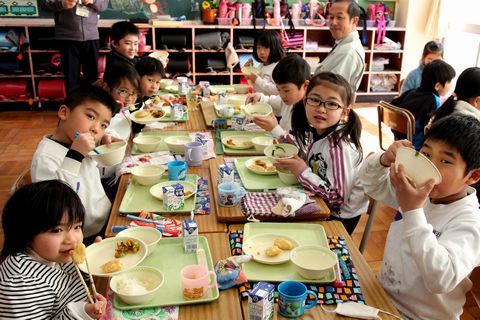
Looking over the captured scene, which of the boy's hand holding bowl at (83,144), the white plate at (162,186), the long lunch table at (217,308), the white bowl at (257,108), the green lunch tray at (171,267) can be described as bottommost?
the long lunch table at (217,308)

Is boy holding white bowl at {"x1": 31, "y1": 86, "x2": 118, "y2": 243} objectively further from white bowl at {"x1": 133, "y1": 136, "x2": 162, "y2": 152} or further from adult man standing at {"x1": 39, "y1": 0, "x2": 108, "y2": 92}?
adult man standing at {"x1": 39, "y1": 0, "x2": 108, "y2": 92}

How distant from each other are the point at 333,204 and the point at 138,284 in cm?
91

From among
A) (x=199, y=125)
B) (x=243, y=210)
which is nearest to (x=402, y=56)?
(x=199, y=125)

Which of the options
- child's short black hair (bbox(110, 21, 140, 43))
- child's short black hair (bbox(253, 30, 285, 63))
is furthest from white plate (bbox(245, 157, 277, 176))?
child's short black hair (bbox(110, 21, 140, 43))

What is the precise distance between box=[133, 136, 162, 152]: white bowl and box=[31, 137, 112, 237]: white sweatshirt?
385 mm

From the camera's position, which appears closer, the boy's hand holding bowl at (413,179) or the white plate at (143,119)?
the boy's hand holding bowl at (413,179)

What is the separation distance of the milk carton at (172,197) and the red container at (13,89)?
15.7 feet

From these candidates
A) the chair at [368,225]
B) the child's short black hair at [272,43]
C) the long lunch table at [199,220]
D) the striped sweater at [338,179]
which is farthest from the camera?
the child's short black hair at [272,43]

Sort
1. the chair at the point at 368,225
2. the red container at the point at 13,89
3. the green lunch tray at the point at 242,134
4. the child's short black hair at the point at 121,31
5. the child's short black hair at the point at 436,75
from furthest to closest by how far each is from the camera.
Result: the red container at the point at 13,89 < the child's short black hair at the point at 121,31 < the child's short black hair at the point at 436,75 < the green lunch tray at the point at 242,134 < the chair at the point at 368,225

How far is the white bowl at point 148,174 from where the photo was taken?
1.82 meters

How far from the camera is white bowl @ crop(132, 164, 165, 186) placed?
5.97 feet

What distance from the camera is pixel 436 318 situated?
133 cm

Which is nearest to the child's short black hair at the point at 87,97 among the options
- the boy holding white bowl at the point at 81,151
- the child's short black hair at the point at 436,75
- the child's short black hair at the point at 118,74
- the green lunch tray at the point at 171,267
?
the boy holding white bowl at the point at 81,151

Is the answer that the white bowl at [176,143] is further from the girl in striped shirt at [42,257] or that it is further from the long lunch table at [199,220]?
the girl in striped shirt at [42,257]
